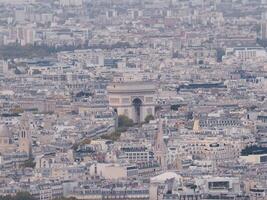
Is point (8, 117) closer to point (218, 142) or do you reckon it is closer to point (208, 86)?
point (218, 142)

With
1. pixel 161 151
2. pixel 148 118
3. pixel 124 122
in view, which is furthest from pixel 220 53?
pixel 161 151

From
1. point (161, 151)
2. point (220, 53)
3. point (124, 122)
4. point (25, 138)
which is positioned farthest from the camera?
point (220, 53)

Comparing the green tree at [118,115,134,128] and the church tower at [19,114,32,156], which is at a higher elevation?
the church tower at [19,114,32,156]

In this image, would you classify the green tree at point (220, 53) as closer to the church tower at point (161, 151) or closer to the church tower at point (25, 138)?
the church tower at point (25, 138)

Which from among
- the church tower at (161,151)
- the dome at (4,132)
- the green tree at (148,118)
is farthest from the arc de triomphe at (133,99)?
the church tower at (161,151)

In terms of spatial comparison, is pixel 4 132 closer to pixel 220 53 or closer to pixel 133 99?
pixel 133 99

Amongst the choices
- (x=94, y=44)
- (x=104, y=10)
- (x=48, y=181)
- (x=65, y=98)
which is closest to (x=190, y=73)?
(x=65, y=98)

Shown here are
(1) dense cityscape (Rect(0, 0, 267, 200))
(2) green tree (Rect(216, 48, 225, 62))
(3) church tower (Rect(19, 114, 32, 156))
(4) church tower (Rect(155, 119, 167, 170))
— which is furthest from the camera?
(2) green tree (Rect(216, 48, 225, 62))

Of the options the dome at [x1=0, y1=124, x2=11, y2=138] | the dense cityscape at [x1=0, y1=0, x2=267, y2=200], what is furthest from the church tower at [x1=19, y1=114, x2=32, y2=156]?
the dome at [x1=0, y1=124, x2=11, y2=138]

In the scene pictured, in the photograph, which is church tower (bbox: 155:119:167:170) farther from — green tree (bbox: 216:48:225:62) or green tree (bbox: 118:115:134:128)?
green tree (bbox: 216:48:225:62)
